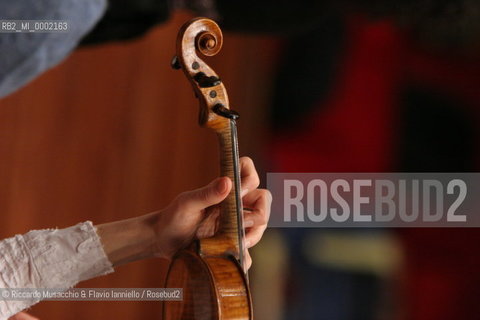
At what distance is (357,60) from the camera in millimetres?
1472

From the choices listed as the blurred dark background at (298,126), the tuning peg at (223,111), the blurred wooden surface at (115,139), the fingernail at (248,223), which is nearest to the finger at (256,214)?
the fingernail at (248,223)

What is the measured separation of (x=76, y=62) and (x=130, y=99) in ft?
0.40

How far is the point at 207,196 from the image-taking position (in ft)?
2.19

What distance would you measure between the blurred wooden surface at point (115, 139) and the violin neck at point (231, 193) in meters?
0.35

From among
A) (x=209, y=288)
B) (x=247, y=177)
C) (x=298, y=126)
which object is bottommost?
(x=209, y=288)

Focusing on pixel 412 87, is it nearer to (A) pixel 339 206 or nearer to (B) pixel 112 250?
(A) pixel 339 206

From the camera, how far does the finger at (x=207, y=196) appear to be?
66 centimetres

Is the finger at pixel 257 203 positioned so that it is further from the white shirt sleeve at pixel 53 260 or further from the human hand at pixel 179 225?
the white shirt sleeve at pixel 53 260

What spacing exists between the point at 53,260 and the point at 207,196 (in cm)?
18

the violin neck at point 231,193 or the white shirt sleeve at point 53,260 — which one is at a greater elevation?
the violin neck at point 231,193
